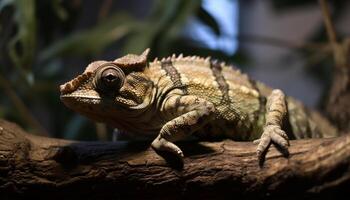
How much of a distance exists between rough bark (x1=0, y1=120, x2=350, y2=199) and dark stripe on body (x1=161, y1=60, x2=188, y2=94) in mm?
270

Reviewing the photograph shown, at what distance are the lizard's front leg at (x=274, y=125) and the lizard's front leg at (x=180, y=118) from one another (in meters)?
0.19

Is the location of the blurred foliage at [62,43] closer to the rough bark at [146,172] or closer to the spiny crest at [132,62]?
the spiny crest at [132,62]

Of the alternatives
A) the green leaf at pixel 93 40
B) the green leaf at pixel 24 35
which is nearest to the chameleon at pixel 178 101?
the green leaf at pixel 24 35

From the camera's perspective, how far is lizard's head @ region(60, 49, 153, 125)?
1.53m

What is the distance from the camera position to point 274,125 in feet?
5.27

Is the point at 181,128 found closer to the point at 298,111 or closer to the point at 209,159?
the point at 209,159

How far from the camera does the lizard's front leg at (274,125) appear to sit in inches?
57.3

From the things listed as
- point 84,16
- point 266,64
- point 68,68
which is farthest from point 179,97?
point 266,64

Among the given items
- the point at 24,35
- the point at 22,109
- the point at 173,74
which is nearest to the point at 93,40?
the point at 22,109

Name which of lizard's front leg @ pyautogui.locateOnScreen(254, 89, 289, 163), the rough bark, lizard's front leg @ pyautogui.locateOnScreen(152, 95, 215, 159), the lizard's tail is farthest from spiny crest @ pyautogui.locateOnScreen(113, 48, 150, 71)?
the lizard's tail

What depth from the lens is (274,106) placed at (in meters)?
1.72

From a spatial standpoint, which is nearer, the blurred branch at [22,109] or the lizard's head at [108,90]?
the lizard's head at [108,90]

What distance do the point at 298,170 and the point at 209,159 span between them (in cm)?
27

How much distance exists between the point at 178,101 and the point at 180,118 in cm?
10
